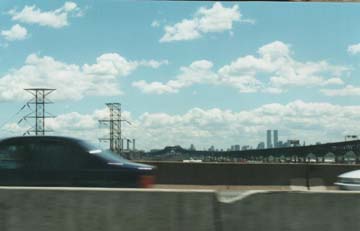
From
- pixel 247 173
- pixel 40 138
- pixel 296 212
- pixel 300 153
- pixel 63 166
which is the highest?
pixel 300 153

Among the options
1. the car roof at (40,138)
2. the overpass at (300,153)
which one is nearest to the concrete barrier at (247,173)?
A: the car roof at (40,138)

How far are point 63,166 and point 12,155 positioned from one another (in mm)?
1023

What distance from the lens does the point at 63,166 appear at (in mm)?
10930

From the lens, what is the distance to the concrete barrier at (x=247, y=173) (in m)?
20.7

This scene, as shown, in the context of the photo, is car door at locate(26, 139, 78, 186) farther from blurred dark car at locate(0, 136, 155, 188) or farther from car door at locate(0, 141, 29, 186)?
car door at locate(0, 141, 29, 186)

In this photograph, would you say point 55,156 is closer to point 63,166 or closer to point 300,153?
point 63,166

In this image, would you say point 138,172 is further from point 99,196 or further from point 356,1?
point 356,1

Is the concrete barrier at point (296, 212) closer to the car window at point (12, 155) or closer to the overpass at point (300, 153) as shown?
the car window at point (12, 155)

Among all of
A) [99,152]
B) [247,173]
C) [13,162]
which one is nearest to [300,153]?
[247,173]

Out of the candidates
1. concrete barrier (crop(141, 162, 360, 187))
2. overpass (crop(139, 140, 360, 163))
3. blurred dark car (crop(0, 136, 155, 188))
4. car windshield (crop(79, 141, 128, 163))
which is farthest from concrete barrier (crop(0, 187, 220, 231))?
overpass (crop(139, 140, 360, 163))

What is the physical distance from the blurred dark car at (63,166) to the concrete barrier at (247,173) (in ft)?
33.6

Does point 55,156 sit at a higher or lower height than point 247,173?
higher

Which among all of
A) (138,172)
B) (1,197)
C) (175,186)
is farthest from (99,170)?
(175,186)

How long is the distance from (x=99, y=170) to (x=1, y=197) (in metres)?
3.51
